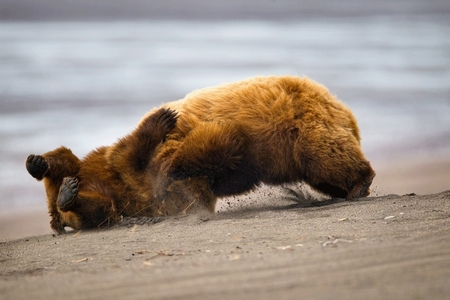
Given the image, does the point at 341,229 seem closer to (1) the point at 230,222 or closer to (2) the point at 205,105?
(1) the point at 230,222

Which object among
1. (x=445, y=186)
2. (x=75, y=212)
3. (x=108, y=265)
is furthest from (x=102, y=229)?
(x=445, y=186)

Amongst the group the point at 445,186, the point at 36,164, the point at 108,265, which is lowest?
the point at 445,186

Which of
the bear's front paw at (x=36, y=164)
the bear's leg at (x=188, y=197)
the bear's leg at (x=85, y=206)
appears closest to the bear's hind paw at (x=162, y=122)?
the bear's leg at (x=188, y=197)

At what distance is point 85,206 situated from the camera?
582 centimetres

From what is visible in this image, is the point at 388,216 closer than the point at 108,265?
No

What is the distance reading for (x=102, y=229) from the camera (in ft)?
19.4

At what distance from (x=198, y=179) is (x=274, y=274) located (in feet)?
8.51

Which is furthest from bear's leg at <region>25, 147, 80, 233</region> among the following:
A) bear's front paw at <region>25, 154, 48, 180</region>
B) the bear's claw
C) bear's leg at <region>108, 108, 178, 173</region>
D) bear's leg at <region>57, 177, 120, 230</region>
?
the bear's claw

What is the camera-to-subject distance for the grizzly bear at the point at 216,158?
5859 mm

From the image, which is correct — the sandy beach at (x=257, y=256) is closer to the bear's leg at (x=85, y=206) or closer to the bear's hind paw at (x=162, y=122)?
the bear's leg at (x=85, y=206)

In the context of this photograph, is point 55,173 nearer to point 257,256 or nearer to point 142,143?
point 142,143

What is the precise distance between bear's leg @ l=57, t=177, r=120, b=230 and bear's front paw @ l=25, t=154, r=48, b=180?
374 millimetres

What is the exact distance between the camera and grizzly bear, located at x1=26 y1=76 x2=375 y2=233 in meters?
5.86

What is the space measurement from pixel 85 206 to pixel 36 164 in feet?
1.94
